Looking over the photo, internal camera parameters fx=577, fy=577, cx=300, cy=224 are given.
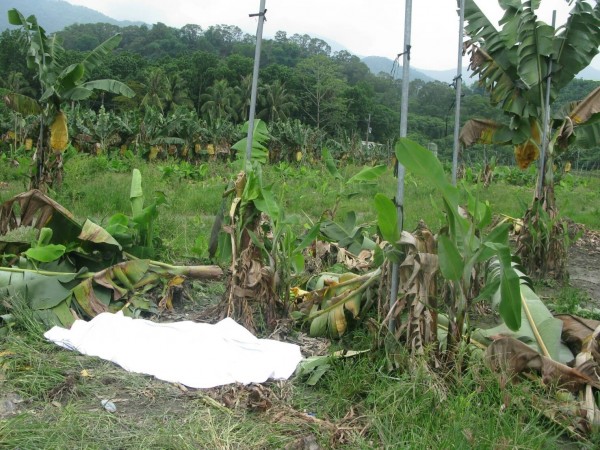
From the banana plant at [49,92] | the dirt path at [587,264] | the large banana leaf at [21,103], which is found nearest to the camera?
the dirt path at [587,264]

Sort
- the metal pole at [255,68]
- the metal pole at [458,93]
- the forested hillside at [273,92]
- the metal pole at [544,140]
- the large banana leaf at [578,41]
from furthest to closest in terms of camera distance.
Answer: the forested hillside at [273,92] < the metal pole at [544,140] < the large banana leaf at [578,41] < the metal pole at [458,93] < the metal pole at [255,68]

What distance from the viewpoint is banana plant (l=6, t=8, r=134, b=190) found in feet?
31.0

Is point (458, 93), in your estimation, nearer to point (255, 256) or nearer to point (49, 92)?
point (255, 256)

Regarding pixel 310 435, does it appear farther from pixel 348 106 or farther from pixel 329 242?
pixel 348 106

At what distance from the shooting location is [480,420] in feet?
9.03

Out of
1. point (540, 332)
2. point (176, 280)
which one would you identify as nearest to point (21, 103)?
point (176, 280)

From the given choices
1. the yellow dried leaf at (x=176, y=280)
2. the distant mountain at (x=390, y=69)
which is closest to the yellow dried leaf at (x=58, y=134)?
the distant mountain at (x=390, y=69)

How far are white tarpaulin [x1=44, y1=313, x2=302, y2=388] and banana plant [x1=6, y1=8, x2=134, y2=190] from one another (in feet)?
20.6

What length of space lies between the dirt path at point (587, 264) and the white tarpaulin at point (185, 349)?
3828 mm

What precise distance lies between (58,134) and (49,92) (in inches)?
31.5

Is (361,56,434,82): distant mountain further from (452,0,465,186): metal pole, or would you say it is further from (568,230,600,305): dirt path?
(568,230,600,305): dirt path

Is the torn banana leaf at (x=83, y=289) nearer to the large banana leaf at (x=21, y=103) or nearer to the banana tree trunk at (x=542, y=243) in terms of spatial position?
the banana tree trunk at (x=542, y=243)

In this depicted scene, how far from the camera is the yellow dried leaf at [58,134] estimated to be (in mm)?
9789

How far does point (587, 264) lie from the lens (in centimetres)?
811
